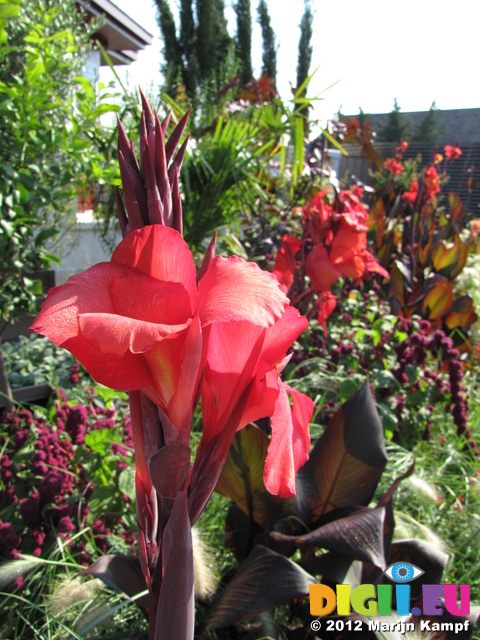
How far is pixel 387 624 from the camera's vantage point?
877 millimetres

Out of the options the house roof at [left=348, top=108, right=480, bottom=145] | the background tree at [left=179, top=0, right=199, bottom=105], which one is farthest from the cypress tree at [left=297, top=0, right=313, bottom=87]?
the background tree at [left=179, top=0, right=199, bottom=105]

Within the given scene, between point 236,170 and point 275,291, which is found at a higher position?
point 236,170

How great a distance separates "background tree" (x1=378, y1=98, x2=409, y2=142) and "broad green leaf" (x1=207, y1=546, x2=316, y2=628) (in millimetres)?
31028

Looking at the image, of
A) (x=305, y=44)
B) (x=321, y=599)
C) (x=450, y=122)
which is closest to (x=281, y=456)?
(x=321, y=599)

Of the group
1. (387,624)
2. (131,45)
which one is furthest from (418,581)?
(131,45)

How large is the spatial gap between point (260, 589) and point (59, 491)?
1.99 feet

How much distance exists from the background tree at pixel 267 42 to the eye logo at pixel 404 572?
89.3ft

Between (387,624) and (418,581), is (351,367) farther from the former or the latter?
(387,624)

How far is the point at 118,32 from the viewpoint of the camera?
24.7 ft

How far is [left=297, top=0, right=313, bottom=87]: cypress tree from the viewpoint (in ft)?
86.7

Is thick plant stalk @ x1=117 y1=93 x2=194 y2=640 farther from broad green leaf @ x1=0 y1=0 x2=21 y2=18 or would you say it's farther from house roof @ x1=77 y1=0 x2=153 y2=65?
house roof @ x1=77 y1=0 x2=153 y2=65

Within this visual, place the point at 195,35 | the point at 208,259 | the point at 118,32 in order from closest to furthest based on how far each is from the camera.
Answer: the point at 208,259
the point at 118,32
the point at 195,35

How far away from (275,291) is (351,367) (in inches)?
80.6

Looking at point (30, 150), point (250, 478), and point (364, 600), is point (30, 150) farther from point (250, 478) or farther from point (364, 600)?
point (364, 600)
